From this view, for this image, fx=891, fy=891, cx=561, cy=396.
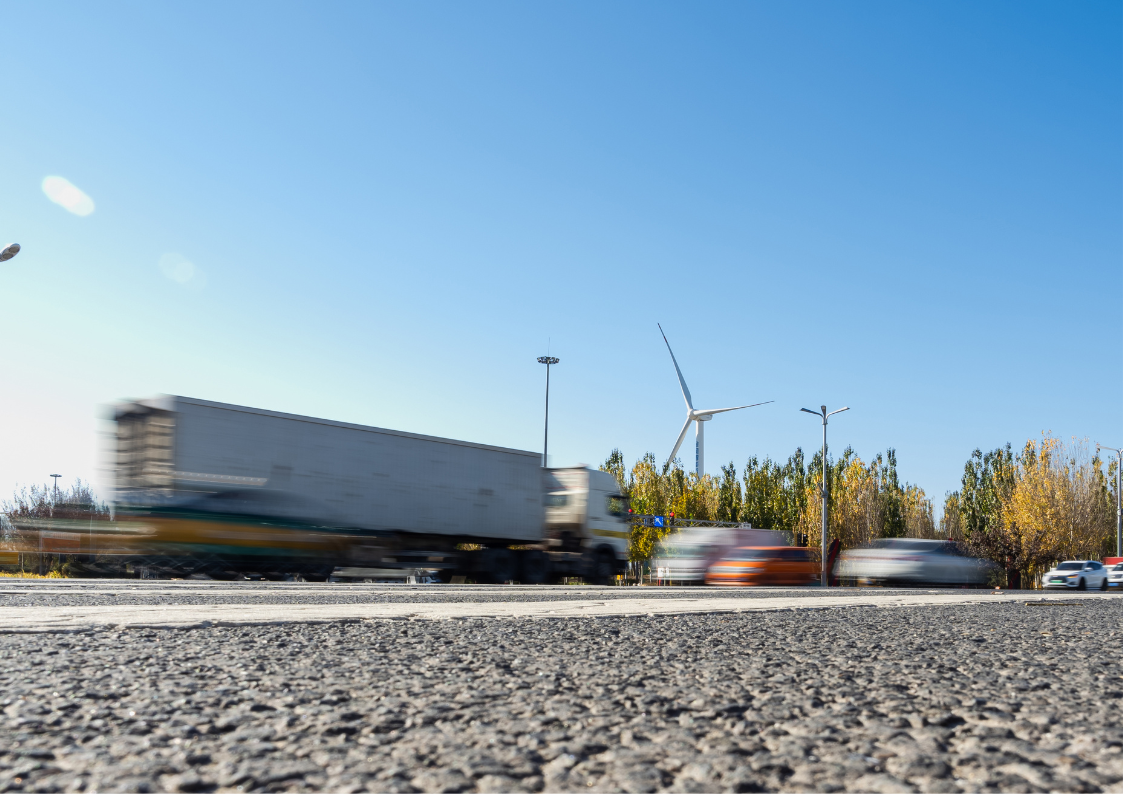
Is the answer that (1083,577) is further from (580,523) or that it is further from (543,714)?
(543,714)

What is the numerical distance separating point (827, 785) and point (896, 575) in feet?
78.9

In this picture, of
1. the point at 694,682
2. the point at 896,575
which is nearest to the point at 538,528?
the point at 896,575

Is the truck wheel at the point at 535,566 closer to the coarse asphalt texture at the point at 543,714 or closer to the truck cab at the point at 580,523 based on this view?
the truck cab at the point at 580,523

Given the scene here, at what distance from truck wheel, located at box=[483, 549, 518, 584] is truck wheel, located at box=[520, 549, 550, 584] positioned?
318mm

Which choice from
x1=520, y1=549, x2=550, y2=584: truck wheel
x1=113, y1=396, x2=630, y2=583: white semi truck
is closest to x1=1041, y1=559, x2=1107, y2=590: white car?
x1=113, y1=396, x2=630, y2=583: white semi truck

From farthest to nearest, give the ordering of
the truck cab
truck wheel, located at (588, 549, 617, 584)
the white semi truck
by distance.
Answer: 1. truck wheel, located at (588, 549, 617, 584)
2. the truck cab
3. the white semi truck

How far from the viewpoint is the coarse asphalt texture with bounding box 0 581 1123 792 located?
173 centimetres

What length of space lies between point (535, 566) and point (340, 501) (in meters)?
5.93

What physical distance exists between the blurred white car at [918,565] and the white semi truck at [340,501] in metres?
6.72

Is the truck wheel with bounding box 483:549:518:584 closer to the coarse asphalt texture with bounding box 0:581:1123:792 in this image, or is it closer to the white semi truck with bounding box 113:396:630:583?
the white semi truck with bounding box 113:396:630:583

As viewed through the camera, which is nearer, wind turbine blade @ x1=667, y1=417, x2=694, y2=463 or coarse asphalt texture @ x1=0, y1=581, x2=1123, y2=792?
coarse asphalt texture @ x1=0, y1=581, x2=1123, y2=792

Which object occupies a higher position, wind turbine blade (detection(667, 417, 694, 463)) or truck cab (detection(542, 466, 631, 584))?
wind turbine blade (detection(667, 417, 694, 463))

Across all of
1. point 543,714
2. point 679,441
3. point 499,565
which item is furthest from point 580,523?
point 679,441

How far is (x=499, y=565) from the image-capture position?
2336cm
